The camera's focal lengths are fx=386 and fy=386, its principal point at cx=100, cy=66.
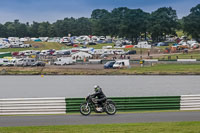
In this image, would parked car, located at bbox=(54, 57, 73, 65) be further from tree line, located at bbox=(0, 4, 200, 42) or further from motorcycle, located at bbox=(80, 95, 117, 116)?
motorcycle, located at bbox=(80, 95, 117, 116)

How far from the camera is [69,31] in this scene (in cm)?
16475

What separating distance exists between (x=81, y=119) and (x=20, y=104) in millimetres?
3958

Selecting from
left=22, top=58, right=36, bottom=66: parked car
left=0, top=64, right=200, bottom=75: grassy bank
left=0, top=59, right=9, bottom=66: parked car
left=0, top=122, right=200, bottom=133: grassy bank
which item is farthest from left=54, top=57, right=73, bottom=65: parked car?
left=0, top=122, right=200, bottom=133: grassy bank

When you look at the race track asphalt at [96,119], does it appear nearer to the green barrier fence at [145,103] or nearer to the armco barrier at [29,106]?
the armco barrier at [29,106]

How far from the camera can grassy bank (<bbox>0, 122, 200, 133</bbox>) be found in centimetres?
1715

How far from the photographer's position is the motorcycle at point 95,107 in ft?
69.9

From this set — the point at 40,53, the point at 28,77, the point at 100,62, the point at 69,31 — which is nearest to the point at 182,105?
the point at 28,77

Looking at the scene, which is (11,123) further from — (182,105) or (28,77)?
(28,77)

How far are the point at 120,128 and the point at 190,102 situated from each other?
685 cm

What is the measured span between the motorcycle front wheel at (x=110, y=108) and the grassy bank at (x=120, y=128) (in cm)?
311

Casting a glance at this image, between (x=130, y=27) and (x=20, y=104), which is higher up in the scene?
(x=130, y=27)

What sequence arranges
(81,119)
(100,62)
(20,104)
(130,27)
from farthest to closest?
(130,27)
(100,62)
(20,104)
(81,119)

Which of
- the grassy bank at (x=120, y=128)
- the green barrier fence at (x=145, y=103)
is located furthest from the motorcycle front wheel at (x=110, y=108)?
the grassy bank at (x=120, y=128)

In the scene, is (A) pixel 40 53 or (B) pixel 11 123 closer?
(B) pixel 11 123
